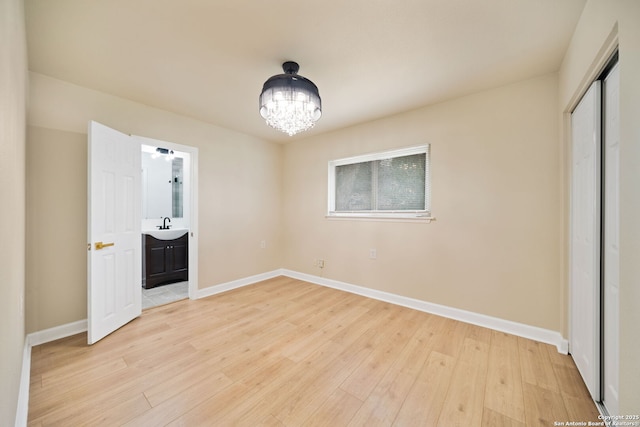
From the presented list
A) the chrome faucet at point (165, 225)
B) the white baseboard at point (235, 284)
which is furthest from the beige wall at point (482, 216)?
the chrome faucet at point (165, 225)

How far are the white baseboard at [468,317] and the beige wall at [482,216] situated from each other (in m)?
0.06

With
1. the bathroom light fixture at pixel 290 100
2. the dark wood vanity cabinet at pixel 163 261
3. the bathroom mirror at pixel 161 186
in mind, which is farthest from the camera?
the bathroom mirror at pixel 161 186

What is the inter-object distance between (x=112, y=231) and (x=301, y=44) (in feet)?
8.53

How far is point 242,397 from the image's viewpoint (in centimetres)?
165

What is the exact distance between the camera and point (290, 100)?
1.93 metres

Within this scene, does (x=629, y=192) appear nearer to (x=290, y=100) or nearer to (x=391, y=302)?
(x=290, y=100)

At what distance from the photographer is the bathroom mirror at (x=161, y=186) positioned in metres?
4.63

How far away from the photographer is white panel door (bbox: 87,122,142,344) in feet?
7.61

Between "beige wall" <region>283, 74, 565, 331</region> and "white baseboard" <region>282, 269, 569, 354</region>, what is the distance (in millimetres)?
56

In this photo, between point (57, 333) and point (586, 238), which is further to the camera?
point (57, 333)

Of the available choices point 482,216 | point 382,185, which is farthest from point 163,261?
point 482,216

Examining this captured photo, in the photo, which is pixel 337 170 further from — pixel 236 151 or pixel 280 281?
pixel 280 281

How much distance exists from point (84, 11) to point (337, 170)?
10.4 feet

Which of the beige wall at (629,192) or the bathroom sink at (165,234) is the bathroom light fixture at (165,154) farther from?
the beige wall at (629,192)
